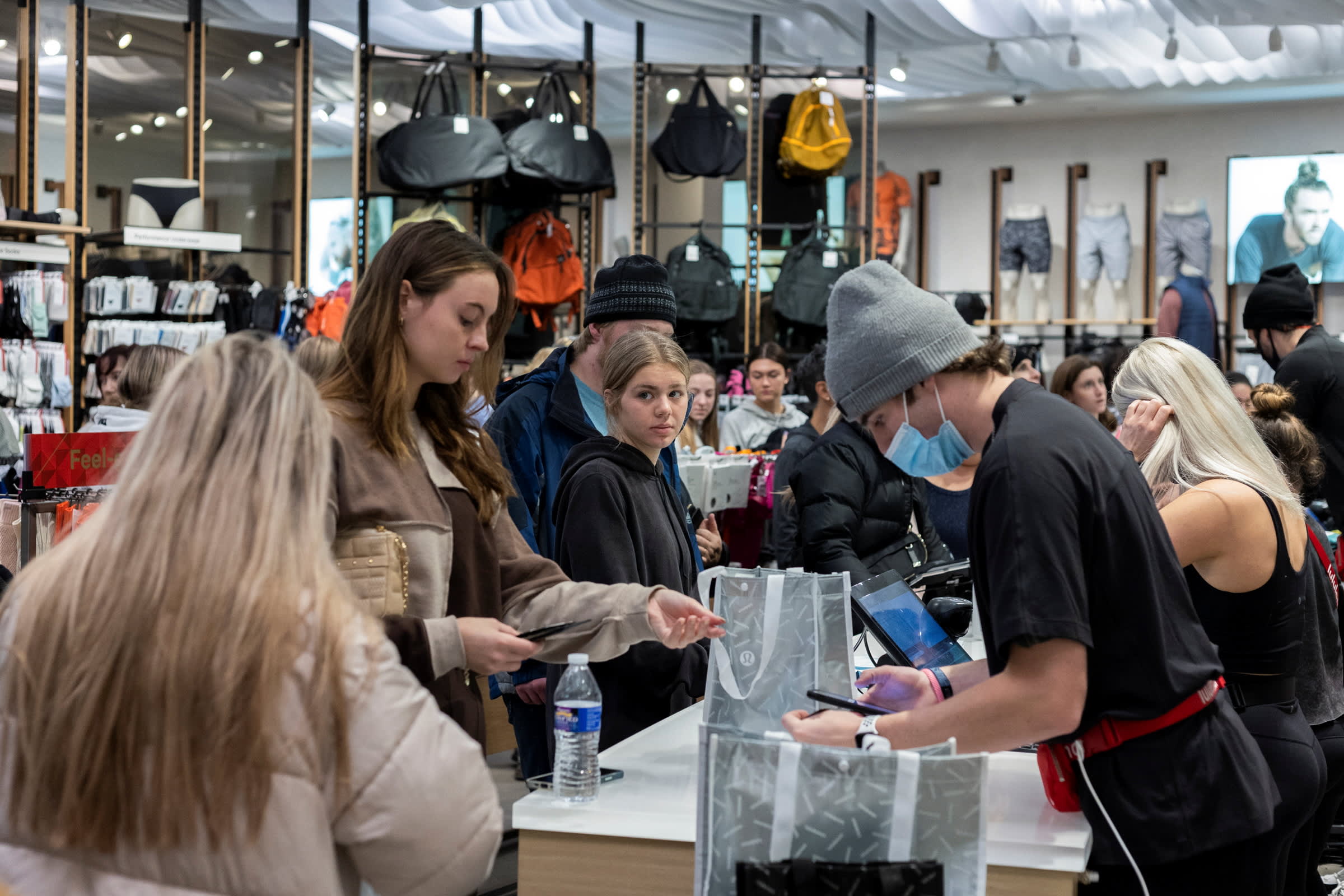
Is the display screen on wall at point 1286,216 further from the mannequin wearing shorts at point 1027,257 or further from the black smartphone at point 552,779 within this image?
the black smartphone at point 552,779

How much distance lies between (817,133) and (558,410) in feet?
22.0

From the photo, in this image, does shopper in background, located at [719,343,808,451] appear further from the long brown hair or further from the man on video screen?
the man on video screen

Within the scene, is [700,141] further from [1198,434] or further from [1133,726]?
[1133,726]

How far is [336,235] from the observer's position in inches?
428

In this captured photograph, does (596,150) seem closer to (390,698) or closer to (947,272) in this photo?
(947,272)

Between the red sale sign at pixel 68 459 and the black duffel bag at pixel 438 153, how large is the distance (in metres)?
5.40

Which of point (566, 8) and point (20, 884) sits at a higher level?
point (566, 8)

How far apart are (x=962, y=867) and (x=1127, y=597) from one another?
0.46 metres

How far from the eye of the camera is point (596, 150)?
867 centimetres

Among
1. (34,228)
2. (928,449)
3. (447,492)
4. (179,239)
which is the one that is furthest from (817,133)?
(447,492)

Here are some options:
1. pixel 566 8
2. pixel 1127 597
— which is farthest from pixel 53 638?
pixel 566 8

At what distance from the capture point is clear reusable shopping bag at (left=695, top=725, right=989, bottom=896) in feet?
4.61

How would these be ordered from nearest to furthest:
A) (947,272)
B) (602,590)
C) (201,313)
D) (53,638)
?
1. (53,638)
2. (602,590)
3. (201,313)
4. (947,272)

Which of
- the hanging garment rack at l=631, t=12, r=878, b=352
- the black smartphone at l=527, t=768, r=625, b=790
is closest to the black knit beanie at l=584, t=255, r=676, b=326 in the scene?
the black smartphone at l=527, t=768, r=625, b=790
